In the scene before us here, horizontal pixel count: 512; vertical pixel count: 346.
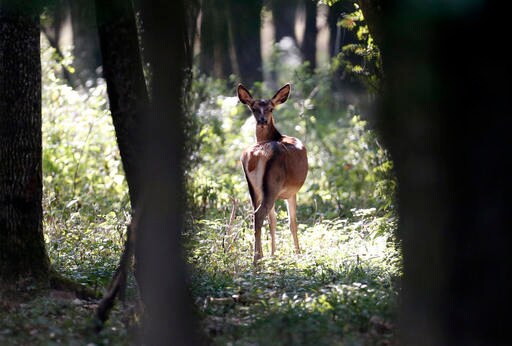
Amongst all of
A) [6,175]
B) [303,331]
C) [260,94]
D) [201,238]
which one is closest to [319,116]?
[260,94]

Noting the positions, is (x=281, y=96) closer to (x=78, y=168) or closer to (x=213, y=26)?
(x=78, y=168)

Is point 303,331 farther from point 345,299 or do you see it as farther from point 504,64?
point 504,64

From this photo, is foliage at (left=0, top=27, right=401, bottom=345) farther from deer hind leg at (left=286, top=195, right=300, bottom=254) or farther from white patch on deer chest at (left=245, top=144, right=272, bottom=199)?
white patch on deer chest at (left=245, top=144, right=272, bottom=199)

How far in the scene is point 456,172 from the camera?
4.83 metres

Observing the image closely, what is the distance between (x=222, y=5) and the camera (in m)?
6.99

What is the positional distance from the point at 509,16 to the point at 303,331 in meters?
2.48

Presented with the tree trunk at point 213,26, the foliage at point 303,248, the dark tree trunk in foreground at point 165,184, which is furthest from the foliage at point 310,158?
the dark tree trunk in foreground at point 165,184

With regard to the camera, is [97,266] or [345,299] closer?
[345,299]

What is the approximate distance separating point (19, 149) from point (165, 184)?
2508 mm

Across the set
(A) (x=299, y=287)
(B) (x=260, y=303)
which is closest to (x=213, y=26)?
(B) (x=260, y=303)

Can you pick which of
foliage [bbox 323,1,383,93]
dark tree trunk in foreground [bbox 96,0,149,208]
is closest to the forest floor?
dark tree trunk in foreground [bbox 96,0,149,208]

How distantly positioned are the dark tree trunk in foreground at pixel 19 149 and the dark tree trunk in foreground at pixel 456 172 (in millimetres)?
4002

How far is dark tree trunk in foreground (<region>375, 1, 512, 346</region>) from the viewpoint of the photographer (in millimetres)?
Answer: 4770

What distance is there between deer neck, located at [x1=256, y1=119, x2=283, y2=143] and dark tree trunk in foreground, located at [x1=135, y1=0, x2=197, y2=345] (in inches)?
255
